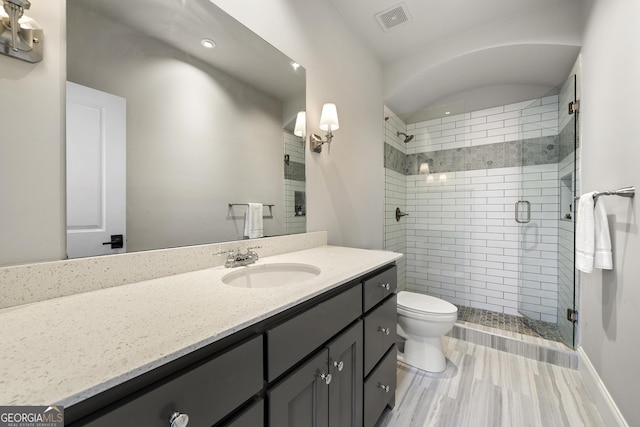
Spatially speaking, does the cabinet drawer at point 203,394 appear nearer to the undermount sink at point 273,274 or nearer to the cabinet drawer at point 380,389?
the undermount sink at point 273,274

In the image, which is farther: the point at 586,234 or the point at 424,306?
the point at 424,306

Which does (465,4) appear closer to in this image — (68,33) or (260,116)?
(260,116)

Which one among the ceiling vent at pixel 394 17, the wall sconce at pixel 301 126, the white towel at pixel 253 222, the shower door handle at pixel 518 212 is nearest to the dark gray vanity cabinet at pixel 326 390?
the white towel at pixel 253 222

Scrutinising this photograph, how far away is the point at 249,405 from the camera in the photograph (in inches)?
24.0

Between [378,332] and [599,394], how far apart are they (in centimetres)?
135

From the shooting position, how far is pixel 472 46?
211cm

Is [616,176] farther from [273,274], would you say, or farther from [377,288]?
[273,274]

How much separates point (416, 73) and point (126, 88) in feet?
7.83

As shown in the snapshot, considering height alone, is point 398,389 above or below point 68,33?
below

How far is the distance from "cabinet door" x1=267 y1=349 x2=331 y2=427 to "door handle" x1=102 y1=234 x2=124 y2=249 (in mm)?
705

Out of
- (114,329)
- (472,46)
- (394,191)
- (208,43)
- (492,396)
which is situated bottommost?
(492,396)

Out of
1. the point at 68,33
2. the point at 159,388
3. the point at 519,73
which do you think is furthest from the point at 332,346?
the point at 519,73

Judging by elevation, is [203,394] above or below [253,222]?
below

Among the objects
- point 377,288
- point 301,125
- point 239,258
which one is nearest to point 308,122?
point 301,125
